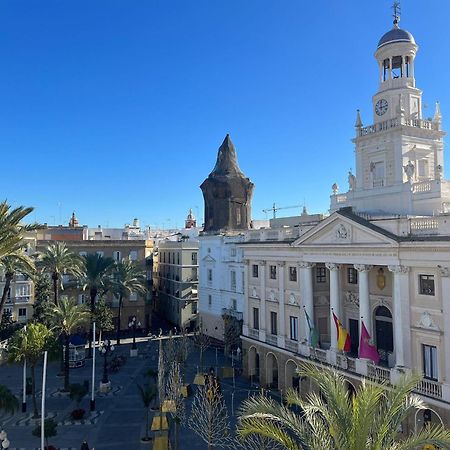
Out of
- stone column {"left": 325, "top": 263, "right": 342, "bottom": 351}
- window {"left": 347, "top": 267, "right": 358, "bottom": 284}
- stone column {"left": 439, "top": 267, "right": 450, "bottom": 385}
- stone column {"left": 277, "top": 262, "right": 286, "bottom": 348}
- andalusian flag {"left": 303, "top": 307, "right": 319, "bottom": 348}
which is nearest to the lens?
stone column {"left": 439, "top": 267, "right": 450, "bottom": 385}

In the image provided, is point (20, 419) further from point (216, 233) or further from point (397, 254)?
point (216, 233)

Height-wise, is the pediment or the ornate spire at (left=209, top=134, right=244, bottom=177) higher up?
the ornate spire at (left=209, top=134, right=244, bottom=177)

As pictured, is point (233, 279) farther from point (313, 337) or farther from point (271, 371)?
point (313, 337)

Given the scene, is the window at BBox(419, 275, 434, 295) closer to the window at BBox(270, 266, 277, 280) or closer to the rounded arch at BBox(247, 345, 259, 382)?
the window at BBox(270, 266, 277, 280)

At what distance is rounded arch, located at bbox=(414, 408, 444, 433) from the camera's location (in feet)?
69.8

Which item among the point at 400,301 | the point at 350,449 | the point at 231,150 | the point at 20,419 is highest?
the point at 231,150

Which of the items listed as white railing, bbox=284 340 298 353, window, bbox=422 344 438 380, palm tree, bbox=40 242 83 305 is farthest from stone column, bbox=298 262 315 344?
palm tree, bbox=40 242 83 305

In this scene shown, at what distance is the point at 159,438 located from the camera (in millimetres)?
23250

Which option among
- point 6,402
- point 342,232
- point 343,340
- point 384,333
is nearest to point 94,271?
point 6,402

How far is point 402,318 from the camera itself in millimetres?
23297

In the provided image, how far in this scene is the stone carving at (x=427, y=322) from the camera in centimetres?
2215

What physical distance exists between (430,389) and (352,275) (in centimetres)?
892

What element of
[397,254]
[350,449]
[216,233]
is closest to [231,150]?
[216,233]

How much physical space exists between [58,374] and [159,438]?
65.5ft
